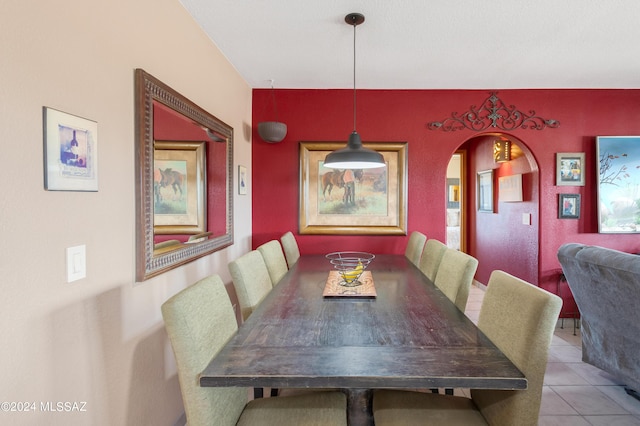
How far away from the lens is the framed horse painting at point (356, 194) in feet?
11.4

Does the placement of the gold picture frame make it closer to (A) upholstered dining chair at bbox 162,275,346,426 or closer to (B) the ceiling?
(A) upholstered dining chair at bbox 162,275,346,426

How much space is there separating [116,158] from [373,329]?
127cm

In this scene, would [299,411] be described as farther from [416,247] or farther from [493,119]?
[493,119]

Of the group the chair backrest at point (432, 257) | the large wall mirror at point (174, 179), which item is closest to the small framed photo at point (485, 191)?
the chair backrest at point (432, 257)

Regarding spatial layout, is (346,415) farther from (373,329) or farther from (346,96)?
(346,96)

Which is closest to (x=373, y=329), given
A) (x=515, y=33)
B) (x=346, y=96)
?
(x=515, y=33)

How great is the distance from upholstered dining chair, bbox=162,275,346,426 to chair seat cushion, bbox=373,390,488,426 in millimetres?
169

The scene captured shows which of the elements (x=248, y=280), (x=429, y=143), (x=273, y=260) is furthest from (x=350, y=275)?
(x=429, y=143)

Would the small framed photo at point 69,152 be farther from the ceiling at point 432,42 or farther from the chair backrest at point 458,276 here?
the chair backrest at point 458,276

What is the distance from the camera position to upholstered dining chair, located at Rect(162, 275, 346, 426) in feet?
3.58

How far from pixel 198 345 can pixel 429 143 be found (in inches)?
120

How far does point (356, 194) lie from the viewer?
3.49m

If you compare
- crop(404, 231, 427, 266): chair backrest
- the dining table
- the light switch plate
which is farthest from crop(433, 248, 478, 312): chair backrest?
the light switch plate

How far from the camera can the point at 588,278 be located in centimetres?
219
